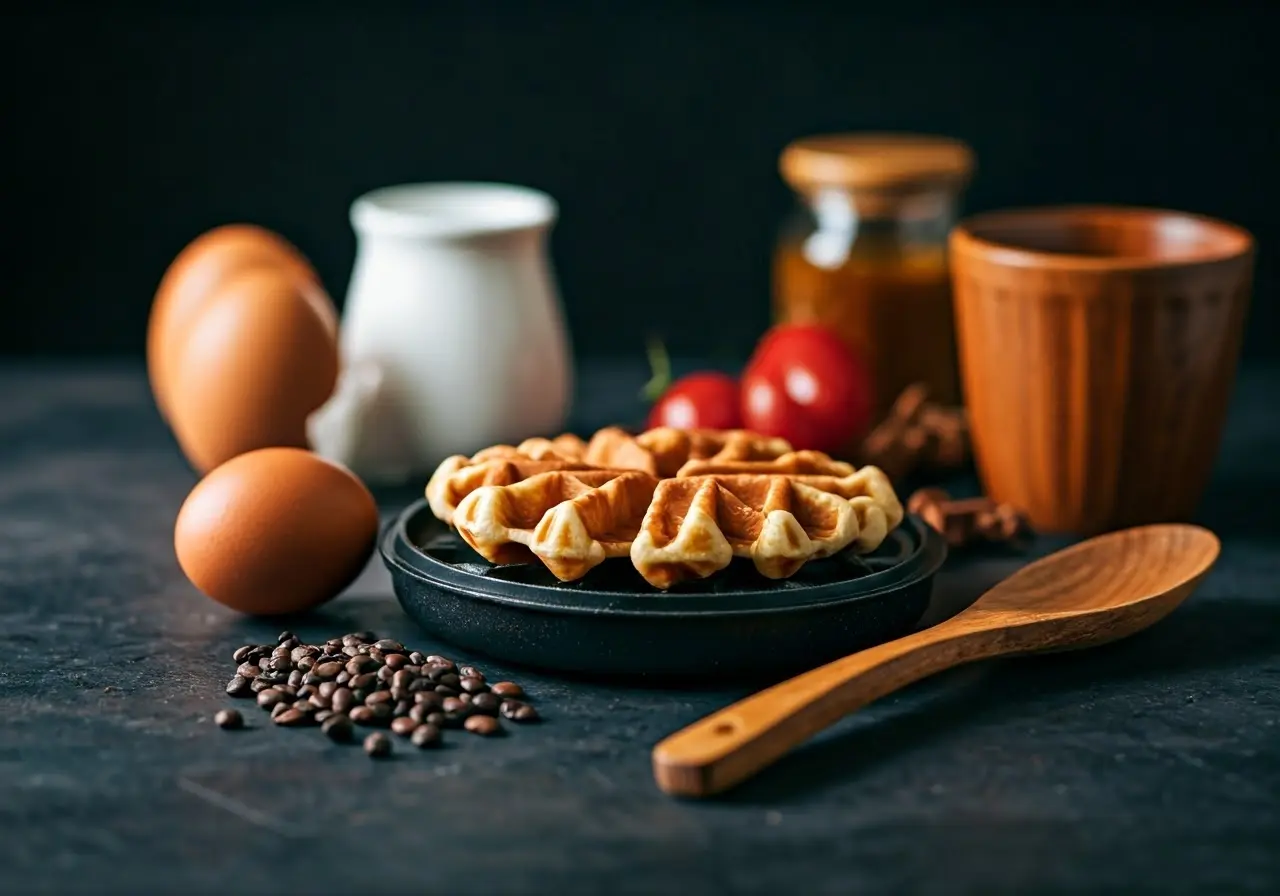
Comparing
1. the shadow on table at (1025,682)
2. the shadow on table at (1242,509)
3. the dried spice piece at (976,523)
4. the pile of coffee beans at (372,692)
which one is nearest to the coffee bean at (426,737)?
the pile of coffee beans at (372,692)

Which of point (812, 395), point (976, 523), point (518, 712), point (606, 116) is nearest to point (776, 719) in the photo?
point (518, 712)

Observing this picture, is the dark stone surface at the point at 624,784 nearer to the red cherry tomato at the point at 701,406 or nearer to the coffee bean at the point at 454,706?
the coffee bean at the point at 454,706

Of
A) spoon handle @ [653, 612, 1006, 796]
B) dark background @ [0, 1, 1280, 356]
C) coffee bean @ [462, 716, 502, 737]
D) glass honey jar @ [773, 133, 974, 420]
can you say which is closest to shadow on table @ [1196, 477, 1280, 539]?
glass honey jar @ [773, 133, 974, 420]

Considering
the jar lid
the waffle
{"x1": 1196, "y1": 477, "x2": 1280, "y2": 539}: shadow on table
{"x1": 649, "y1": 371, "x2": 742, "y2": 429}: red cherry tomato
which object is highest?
the jar lid

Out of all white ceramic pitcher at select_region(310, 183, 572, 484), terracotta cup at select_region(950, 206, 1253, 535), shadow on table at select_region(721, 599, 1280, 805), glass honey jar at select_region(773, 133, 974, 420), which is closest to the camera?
shadow on table at select_region(721, 599, 1280, 805)

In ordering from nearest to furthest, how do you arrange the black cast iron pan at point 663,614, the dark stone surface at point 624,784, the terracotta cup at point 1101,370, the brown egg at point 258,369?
the dark stone surface at point 624,784
the black cast iron pan at point 663,614
the terracotta cup at point 1101,370
the brown egg at point 258,369

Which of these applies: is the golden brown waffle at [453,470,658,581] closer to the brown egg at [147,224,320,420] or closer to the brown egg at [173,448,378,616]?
the brown egg at [173,448,378,616]
